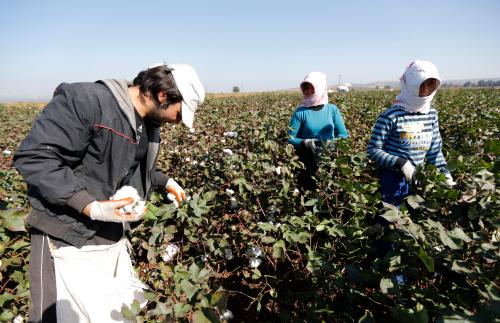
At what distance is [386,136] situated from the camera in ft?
6.89

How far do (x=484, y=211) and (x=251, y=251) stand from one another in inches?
43.5

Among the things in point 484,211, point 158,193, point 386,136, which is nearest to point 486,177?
point 484,211

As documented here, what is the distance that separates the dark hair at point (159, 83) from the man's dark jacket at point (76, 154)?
10 centimetres

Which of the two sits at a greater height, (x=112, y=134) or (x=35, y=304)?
(x=112, y=134)

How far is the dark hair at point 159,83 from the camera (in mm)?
1354

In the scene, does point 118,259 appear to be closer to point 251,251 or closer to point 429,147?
point 251,251

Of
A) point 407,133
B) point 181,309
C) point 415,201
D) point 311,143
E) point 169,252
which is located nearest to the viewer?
point 181,309

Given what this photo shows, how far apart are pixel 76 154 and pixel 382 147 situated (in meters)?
1.91

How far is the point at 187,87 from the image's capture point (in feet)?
4.54

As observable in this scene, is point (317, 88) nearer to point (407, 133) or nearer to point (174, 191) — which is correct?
point (407, 133)

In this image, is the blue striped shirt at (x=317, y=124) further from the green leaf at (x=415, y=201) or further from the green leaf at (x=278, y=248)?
the green leaf at (x=415, y=201)

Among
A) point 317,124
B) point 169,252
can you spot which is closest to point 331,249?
point 169,252

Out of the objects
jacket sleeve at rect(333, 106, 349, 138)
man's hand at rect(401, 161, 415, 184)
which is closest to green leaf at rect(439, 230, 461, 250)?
man's hand at rect(401, 161, 415, 184)

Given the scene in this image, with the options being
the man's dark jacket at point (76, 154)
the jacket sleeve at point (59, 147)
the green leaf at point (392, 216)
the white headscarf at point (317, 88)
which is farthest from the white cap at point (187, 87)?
the white headscarf at point (317, 88)
